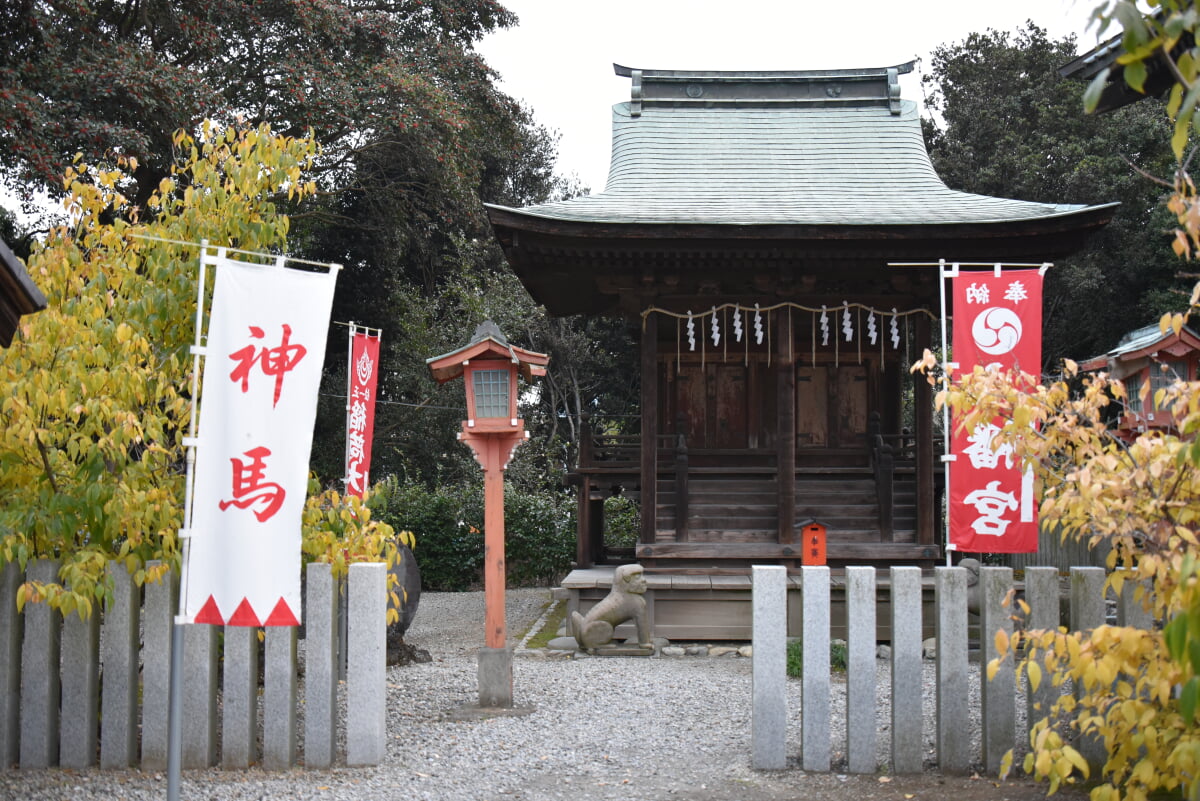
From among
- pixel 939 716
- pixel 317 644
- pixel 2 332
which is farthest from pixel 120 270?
pixel 939 716

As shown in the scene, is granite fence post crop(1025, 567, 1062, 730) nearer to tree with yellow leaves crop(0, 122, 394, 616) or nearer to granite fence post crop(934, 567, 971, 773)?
granite fence post crop(934, 567, 971, 773)

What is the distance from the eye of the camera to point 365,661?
5.36m

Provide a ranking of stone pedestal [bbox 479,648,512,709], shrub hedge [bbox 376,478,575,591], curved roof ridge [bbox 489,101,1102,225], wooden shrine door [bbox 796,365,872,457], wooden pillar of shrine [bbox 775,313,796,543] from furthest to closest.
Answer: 1. shrub hedge [bbox 376,478,575,591]
2. wooden shrine door [bbox 796,365,872,457]
3. wooden pillar of shrine [bbox 775,313,796,543]
4. curved roof ridge [bbox 489,101,1102,225]
5. stone pedestal [bbox 479,648,512,709]

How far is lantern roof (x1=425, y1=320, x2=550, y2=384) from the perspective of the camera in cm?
729

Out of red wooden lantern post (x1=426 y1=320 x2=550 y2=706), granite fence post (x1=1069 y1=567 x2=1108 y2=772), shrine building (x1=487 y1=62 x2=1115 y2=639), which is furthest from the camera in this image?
shrine building (x1=487 y1=62 x2=1115 y2=639)

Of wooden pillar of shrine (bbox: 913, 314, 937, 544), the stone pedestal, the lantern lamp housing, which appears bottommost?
the stone pedestal

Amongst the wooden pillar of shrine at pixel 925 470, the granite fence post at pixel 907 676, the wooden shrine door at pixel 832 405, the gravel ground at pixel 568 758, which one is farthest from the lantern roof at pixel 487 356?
the wooden shrine door at pixel 832 405

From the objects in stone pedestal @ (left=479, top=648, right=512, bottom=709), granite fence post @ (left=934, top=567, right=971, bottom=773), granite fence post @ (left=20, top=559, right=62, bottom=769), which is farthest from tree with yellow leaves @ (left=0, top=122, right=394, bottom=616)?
granite fence post @ (left=934, top=567, right=971, bottom=773)

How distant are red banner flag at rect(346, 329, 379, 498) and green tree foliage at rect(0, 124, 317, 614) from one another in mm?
4214

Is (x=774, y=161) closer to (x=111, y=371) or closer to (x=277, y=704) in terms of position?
(x=111, y=371)

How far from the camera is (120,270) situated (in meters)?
5.72

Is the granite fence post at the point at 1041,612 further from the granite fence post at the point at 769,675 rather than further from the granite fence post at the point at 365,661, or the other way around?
the granite fence post at the point at 365,661

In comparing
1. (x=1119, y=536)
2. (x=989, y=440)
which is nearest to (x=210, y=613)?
(x=1119, y=536)

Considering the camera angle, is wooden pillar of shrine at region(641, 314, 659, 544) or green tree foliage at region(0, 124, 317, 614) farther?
wooden pillar of shrine at region(641, 314, 659, 544)
